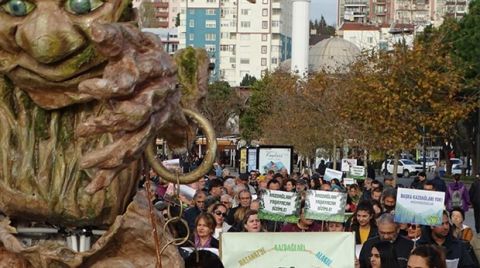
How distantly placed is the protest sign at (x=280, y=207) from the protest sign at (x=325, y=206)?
1.30 feet

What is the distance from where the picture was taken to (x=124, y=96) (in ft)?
13.4

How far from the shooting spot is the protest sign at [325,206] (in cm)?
1291

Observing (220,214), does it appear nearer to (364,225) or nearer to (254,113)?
(364,225)

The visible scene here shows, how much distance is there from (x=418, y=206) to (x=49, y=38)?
9174 millimetres

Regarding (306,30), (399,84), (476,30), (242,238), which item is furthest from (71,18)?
(306,30)

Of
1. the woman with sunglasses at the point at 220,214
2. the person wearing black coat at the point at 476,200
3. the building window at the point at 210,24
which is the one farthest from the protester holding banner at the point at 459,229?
the building window at the point at 210,24

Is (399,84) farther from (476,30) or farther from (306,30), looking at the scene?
(306,30)

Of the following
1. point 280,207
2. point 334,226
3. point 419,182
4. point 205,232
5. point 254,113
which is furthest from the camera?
point 254,113

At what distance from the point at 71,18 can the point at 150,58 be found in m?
0.37

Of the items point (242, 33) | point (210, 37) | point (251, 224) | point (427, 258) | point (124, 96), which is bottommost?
point (251, 224)

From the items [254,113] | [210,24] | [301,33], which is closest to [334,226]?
[254,113]

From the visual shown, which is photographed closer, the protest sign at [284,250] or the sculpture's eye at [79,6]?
the sculpture's eye at [79,6]

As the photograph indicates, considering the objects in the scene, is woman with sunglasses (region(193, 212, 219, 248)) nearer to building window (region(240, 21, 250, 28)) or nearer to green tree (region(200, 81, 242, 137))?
green tree (region(200, 81, 242, 137))

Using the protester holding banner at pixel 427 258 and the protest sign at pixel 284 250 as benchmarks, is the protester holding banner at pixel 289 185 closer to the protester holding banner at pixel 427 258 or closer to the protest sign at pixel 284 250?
the protest sign at pixel 284 250
